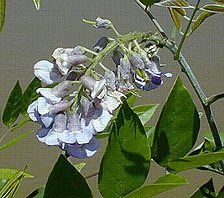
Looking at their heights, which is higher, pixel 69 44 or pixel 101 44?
pixel 101 44

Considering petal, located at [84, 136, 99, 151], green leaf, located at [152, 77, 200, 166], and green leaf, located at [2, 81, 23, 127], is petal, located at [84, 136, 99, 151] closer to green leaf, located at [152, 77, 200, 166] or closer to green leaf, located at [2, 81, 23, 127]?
green leaf, located at [152, 77, 200, 166]

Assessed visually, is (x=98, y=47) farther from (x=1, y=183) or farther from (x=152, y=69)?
(x=1, y=183)

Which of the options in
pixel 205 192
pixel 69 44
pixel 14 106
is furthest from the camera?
pixel 69 44

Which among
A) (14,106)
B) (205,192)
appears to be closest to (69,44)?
(14,106)

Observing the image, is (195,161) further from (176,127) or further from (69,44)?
(69,44)

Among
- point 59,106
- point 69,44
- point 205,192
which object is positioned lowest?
point 69,44

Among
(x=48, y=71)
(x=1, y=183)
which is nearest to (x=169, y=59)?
(x=1, y=183)

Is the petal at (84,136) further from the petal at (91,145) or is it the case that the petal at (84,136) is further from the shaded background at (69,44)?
the shaded background at (69,44)

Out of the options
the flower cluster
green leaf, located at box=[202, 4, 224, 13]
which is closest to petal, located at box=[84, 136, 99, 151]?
the flower cluster
